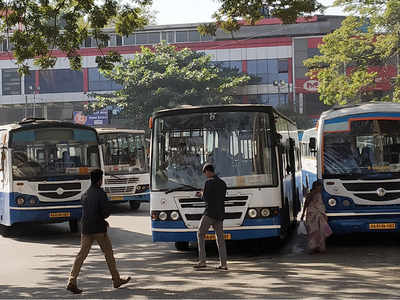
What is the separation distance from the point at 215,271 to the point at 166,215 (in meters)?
1.92

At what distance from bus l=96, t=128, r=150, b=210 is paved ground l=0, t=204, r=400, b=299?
7587 millimetres

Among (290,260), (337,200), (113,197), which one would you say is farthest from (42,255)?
(113,197)

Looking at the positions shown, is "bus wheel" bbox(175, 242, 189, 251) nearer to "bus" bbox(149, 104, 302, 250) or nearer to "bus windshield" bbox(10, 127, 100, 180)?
"bus" bbox(149, 104, 302, 250)

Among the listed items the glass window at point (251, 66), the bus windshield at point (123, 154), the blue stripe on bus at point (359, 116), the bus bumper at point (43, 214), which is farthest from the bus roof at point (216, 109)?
the glass window at point (251, 66)

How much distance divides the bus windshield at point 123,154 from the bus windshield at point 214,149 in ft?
39.0

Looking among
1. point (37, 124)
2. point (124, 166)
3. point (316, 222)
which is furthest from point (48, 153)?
point (124, 166)

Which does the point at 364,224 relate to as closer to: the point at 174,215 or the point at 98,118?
the point at 174,215

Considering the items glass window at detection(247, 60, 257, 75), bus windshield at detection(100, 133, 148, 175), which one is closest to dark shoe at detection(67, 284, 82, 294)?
bus windshield at detection(100, 133, 148, 175)

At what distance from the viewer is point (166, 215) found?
1252cm

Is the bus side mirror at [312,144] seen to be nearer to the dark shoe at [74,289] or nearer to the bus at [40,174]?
the bus at [40,174]

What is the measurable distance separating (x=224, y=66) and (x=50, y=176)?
52023 millimetres

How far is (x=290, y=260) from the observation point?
12.2m

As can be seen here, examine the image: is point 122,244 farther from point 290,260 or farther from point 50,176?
point 290,260

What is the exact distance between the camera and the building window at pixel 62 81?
233 ft
